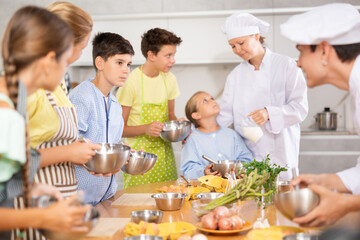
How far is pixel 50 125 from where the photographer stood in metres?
1.54

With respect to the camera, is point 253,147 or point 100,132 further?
point 253,147

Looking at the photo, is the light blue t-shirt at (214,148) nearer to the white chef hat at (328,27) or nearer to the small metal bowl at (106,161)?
the small metal bowl at (106,161)

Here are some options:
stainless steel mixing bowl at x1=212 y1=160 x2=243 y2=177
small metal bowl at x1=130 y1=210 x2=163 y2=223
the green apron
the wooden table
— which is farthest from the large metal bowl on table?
small metal bowl at x1=130 y1=210 x2=163 y2=223

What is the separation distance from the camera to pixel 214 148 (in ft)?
9.73

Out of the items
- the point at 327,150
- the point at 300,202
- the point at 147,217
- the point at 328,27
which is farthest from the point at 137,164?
the point at 327,150

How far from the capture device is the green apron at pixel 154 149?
292 centimetres

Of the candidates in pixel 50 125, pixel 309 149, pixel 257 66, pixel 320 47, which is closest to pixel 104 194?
pixel 50 125

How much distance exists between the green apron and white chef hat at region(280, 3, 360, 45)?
1.69 m

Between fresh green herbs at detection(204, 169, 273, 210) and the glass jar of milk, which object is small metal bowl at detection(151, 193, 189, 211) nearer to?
fresh green herbs at detection(204, 169, 273, 210)

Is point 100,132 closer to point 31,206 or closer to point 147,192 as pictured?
point 147,192

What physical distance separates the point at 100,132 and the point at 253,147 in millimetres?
1190

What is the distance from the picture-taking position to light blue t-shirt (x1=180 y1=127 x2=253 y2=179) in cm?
287

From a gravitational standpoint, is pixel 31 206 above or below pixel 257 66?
below

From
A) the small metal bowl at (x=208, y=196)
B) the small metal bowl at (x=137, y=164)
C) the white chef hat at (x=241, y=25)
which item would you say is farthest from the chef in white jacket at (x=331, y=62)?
the white chef hat at (x=241, y=25)
